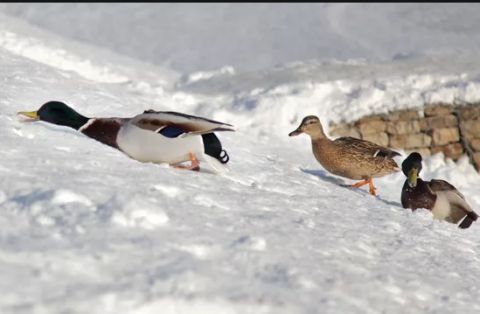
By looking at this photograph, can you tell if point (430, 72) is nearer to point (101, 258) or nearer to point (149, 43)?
point (101, 258)

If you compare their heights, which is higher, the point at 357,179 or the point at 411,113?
the point at 411,113

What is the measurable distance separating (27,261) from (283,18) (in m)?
17.2

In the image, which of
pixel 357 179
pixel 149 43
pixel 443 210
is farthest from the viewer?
pixel 149 43

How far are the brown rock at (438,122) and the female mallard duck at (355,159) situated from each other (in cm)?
220

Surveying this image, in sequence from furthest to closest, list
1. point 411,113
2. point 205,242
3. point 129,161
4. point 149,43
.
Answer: point 149,43 < point 411,113 < point 129,161 < point 205,242

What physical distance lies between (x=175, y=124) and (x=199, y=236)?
4.87 feet

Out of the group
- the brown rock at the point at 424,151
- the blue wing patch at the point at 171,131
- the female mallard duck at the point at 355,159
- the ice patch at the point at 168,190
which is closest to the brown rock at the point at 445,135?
the brown rock at the point at 424,151

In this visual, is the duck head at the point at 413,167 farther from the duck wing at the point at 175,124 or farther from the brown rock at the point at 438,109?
the brown rock at the point at 438,109

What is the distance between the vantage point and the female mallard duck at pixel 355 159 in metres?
6.88

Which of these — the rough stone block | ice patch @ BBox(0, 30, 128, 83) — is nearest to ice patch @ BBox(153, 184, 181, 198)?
the rough stone block

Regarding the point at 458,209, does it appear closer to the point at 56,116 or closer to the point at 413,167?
the point at 413,167

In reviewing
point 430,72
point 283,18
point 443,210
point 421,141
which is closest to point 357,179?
point 443,210

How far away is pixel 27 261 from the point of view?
3.39 meters

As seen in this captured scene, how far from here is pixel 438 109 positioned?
9094 mm
